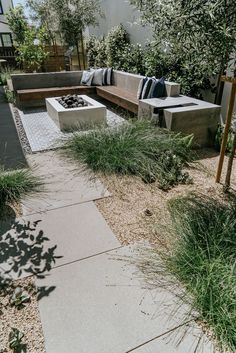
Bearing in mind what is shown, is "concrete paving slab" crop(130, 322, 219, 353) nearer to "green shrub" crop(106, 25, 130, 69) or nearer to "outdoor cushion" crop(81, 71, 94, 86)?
"outdoor cushion" crop(81, 71, 94, 86)

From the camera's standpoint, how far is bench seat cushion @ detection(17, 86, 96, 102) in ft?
20.8

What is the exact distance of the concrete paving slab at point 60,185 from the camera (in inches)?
113

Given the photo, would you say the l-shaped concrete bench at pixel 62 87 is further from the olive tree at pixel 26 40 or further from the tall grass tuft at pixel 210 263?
the tall grass tuft at pixel 210 263

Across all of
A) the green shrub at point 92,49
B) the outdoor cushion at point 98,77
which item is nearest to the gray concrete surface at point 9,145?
the outdoor cushion at point 98,77

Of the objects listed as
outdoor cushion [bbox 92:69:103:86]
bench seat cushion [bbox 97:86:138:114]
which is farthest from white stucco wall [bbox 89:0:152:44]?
bench seat cushion [bbox 97:86:138:114]

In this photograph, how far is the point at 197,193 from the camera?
3.05m

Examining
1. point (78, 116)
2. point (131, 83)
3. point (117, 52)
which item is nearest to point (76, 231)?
point (78, 116)

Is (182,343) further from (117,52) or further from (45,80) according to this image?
(117,52)

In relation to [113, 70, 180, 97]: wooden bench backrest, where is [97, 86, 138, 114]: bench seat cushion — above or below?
below

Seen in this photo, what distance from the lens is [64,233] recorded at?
2.42 meters

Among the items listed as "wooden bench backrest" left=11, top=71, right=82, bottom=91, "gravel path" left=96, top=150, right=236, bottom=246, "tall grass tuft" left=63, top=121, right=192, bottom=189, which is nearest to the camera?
"gravel path" left=96, top=150, right=236, bottom=246

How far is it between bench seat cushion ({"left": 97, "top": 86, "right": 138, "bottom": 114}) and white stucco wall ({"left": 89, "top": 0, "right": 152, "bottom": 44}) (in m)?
2.07

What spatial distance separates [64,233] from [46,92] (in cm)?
500

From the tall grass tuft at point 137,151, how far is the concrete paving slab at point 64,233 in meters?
0.87
